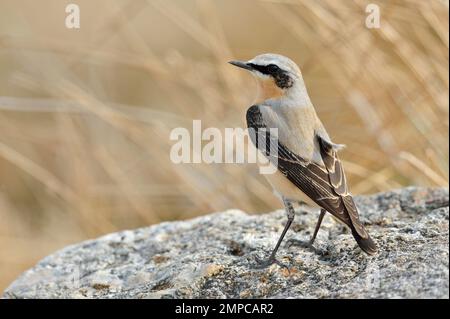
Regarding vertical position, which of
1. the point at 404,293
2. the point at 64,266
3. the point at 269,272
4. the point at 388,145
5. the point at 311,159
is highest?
the point at 388,145

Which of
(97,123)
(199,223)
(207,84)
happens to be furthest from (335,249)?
(97,123)

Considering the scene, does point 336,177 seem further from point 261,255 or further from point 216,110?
point 216,110

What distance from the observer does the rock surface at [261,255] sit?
10.5ft

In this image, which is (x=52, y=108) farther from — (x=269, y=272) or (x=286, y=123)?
(x=269, y=272)

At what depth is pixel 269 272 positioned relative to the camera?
11.6ft

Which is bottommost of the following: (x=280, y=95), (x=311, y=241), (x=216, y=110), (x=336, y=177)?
(x=311, y=241)

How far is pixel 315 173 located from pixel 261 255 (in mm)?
504

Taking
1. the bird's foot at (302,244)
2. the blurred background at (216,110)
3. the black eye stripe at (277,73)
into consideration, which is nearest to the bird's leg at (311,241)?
the bird's foot at (302,244)

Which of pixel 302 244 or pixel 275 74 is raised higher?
pixel 275 74

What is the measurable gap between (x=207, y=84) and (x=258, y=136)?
99.2 inches

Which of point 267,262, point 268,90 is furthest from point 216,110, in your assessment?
point 267,262

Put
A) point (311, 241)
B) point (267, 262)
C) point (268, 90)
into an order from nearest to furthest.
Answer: point (267, 262) < point (311, 241) < point (268, 90)

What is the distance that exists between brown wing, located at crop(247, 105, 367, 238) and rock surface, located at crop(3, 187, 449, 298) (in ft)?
0.75

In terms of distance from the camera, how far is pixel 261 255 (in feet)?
12.7
